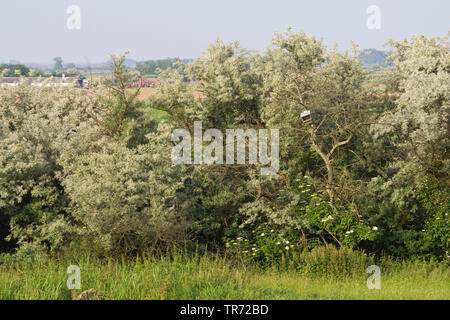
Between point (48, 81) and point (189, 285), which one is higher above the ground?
point (48, 81)

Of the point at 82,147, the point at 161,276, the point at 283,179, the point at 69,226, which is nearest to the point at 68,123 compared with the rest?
the point at 82,147

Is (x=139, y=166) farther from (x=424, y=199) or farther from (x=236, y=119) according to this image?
(x=424, y=199)

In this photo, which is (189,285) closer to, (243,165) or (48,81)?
Result: (243,165)

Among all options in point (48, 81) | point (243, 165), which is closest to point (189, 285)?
point (243, 165)

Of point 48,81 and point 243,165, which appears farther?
point 48,81

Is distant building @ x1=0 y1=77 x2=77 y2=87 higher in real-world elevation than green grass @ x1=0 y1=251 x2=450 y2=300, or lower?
higher

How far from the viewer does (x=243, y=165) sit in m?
12.5

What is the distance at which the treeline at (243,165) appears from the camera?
10711mm

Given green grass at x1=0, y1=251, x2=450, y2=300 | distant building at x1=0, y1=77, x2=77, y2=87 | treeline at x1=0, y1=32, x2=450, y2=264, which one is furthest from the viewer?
distant building at x1=0, y1=77, x2=77, y2=87

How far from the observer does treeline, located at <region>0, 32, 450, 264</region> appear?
35.1ft

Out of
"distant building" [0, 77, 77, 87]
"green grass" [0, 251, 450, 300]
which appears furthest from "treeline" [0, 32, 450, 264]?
"green grass" [0, 251, 450, 300]

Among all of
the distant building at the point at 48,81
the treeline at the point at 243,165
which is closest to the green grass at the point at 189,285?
the treeline at the point at 243,165

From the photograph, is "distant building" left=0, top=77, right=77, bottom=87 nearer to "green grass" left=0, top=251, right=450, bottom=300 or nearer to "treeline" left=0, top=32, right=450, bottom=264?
"treeline" left=0, top=32, right=450, bottom=264
